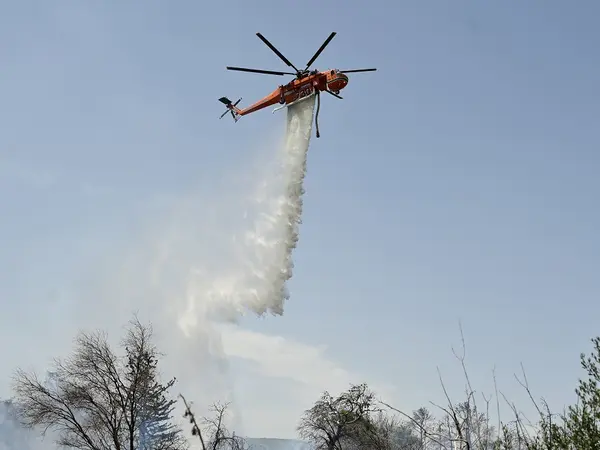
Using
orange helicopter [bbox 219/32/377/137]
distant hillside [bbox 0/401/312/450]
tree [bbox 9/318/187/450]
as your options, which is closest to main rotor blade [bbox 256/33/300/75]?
orange helicopter [bbox 219/32/377/137]

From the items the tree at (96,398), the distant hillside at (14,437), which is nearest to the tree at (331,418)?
the tree at (96,398)

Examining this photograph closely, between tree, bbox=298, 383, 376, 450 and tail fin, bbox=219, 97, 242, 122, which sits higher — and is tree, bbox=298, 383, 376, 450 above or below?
below

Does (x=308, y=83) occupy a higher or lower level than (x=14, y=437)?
higher

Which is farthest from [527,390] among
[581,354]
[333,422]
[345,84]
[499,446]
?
[333,422]

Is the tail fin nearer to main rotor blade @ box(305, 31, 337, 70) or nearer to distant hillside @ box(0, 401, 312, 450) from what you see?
main rotor blade @ box(305, 31, 337, 70)

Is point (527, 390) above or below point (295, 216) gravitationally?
below

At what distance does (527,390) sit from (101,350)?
27.5m

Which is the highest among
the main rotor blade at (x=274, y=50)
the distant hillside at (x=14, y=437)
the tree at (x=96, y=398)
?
the main rotor blade at (x=274, y=50)

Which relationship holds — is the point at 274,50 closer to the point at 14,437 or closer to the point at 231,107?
the point at 231,107

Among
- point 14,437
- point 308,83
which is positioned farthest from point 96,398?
point 14,437

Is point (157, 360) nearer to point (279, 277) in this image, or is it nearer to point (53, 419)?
point (53, 419)

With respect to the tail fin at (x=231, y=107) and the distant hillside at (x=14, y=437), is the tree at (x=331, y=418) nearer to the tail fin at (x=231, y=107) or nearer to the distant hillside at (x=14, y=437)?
the tail fin at (x=231, y=107)

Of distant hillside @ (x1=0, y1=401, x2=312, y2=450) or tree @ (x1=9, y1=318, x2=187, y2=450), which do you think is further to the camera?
distant hillside @ (x1=0, y1=401, x2=312, y2=450)

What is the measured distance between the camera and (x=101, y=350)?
2972cm
